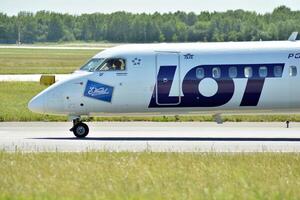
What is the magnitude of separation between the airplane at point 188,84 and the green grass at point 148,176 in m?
4.62

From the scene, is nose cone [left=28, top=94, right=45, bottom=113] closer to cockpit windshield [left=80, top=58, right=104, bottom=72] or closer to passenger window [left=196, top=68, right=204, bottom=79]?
cockpit windshield [left=80, top=58, right=104, bottom=72]

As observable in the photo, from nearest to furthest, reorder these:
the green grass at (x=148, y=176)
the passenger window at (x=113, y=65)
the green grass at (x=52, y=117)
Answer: the green grass at (x=148, y=176), the passenger window at (x=113, y=65), the green grass at (x=52, y=117)

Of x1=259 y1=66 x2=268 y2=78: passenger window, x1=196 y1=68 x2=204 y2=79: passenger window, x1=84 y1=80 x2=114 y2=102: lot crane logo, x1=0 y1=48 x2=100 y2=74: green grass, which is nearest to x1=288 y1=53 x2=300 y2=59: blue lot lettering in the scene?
x1=259 y1=66 x2=268 y2=78: passenger window

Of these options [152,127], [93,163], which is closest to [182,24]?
[152,127]

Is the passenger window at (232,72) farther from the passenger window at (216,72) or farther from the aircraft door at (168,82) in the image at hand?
the aircraft door at (168,82)

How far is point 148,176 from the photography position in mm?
15133

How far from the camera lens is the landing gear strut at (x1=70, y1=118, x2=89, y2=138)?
2373cm

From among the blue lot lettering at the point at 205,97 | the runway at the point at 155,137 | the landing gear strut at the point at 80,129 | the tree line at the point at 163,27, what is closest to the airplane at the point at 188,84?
the blue lot lettering at the point at 205,97

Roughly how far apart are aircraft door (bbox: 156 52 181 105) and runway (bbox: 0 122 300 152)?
2.83 feet

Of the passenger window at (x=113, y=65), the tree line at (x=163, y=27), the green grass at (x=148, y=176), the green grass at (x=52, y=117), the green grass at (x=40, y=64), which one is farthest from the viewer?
the tree line at (x=163, y=27)

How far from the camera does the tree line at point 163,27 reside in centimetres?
12119

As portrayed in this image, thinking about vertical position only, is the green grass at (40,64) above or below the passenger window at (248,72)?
below

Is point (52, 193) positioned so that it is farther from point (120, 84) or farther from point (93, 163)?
point (120, 84)

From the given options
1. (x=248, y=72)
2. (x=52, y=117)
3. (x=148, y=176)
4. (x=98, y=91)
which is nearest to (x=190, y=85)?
(x=248, y=72)
